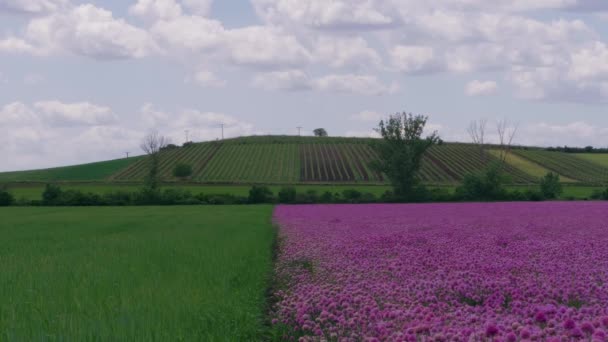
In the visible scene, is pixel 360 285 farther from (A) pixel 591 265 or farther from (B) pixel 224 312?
(A) pixel 591 265

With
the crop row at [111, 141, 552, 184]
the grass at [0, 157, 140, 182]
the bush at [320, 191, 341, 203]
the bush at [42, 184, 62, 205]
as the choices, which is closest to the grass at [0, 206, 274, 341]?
the bush at [320, 191, 341, 203]

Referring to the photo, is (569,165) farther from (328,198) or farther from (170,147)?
(170,147)

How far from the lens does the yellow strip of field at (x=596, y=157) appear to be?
380 feet

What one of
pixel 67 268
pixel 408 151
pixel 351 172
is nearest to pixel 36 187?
pixel 351 172

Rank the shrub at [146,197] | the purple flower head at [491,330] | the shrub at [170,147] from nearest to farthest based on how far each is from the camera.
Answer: the purple flower head at [491,330] → the shrub at [146,197] → the shrub at [170,147]

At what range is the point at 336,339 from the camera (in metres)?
6.11

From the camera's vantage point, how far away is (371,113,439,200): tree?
2692 inches

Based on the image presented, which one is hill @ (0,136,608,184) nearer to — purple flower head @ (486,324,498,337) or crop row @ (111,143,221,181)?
crop row @ (111,143,221,181)

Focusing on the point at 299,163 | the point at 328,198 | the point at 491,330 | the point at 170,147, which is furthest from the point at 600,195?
the point at 170,147

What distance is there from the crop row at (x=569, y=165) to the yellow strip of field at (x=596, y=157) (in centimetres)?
190

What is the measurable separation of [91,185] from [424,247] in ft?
279

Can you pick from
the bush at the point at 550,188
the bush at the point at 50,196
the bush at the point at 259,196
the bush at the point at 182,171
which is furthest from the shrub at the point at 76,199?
the bush at the point at 550,188

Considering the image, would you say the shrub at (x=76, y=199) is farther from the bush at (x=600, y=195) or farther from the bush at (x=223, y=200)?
the bush at (x=600, y=195)

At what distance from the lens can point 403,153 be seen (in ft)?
228
